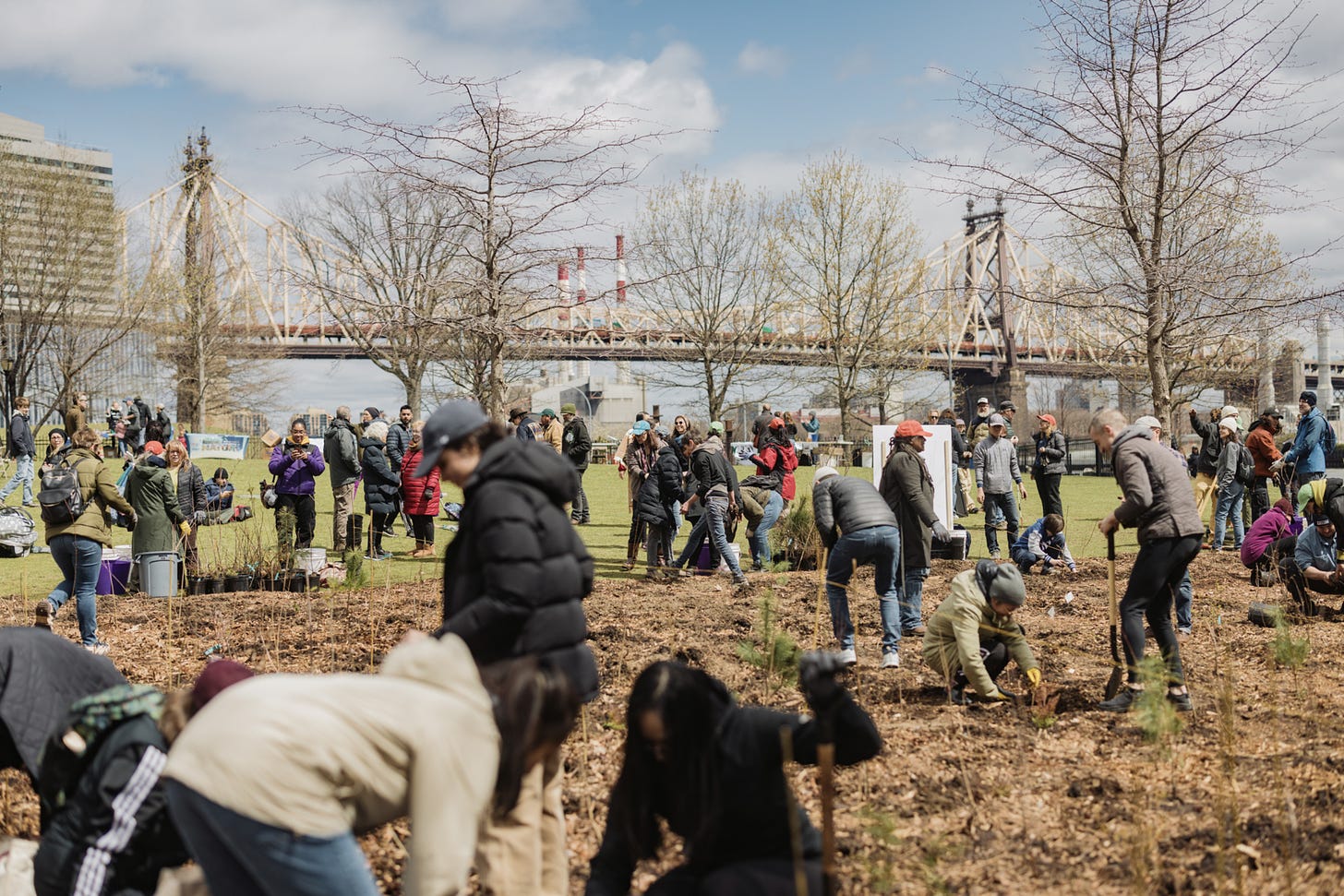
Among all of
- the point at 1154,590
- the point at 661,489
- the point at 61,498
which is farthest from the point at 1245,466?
the point at 61,498

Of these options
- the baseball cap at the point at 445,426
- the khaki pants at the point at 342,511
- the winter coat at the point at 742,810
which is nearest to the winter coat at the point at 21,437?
the khaki pants at the point at 342,511

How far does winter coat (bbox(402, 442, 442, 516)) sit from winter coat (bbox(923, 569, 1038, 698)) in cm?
685

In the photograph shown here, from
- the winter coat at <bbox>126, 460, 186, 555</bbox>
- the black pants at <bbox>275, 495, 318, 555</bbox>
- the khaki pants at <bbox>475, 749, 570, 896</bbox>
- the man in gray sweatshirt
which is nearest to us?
the khaki pants at <bbox>475, 749, 570, 896</bbox>

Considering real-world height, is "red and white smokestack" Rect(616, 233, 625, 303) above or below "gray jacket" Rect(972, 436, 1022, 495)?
above

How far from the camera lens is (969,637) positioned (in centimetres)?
623

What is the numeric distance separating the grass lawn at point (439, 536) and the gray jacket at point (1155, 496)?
5753 millimetres

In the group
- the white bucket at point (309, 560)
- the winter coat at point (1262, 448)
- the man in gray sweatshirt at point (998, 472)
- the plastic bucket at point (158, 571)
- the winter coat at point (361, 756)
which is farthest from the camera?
the winter coat at point (1262, 448)

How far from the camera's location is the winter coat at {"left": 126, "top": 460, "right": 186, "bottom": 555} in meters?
9.48

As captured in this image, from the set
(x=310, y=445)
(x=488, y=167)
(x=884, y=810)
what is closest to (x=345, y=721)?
(x=884, y=810)

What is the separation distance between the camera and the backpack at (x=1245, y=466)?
13125mm

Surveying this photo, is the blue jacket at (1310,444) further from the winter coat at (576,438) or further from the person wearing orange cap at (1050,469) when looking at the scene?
the winter coat at (576,438)

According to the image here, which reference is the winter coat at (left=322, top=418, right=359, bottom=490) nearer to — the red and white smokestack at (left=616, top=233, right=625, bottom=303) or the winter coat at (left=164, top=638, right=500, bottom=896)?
the red and white smokestack at (left=616, top=233, right=625, bottom=303)

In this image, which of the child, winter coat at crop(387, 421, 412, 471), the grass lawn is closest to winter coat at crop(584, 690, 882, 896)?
the grass lawn

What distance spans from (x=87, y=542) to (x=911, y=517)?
18.9 feet
